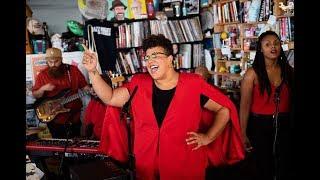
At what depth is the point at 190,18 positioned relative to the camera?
5.43 m

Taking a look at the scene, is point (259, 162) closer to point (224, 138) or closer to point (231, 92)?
point (224, 138)

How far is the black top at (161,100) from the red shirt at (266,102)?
2.21ft

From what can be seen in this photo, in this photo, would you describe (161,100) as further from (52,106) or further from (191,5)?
(191,5)

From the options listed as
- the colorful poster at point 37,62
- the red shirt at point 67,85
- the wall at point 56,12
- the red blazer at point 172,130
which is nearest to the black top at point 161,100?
the red blazer at point 172,130

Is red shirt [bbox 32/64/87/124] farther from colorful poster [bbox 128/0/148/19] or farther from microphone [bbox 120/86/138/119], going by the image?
microphone [bbox 120/86/138/119]

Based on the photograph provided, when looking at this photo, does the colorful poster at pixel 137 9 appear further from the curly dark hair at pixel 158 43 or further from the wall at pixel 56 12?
the curly dark hair at pixel 158 43

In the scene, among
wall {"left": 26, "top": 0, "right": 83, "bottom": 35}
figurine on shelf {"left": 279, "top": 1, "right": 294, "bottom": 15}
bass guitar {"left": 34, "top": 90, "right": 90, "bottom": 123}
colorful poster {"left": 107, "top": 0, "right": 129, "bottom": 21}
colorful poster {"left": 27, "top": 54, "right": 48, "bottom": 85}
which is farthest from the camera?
colorful poster {"left": 107, "top": 0, "right": 129, "bottom": 21}

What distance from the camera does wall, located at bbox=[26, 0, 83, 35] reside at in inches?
198

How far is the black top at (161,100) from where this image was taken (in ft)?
7.27

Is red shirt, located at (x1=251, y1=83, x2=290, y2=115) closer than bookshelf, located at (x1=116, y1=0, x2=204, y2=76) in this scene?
Yes

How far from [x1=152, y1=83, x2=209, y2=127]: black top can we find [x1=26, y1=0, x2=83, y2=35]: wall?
3.24 meters

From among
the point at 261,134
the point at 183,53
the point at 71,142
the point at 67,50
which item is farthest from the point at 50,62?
the point at 261,134

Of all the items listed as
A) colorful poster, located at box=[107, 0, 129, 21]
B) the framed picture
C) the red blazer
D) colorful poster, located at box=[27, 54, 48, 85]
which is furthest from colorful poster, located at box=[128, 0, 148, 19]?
the red blazer

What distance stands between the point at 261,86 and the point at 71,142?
1498 millimetres
